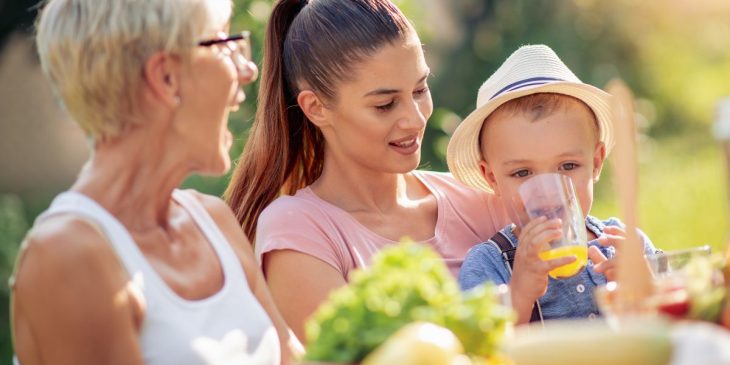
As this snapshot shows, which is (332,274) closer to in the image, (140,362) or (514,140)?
(514,140)

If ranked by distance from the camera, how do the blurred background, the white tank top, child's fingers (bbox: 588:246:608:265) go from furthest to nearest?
1. the blurred background
2. child's fingers (bbox: 588:246:608:265)
3. the white tank top

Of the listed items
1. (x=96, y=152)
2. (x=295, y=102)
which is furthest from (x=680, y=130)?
(x=96, y=152)

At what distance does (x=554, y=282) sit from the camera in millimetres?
3062

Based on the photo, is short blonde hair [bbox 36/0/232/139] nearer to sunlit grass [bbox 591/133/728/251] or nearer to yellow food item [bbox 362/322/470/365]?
yellow food item [bbox 362/322/470/365]

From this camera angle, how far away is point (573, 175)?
9.89ft

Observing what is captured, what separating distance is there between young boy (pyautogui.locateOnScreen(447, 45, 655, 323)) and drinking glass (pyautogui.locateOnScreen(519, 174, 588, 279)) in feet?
0.23

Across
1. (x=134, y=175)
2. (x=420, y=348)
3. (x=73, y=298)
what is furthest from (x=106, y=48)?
(x=420, y=348)

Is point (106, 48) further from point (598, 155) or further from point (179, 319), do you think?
point (598, 155)

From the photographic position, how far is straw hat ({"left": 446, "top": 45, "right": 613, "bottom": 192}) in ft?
10.2

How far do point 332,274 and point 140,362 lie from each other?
1.00 metres

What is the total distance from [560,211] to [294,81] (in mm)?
1025

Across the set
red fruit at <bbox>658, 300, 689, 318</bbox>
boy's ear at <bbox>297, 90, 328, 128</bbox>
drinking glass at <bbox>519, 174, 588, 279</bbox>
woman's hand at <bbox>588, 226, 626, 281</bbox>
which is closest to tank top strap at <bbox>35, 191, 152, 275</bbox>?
red fruit at <bbox>658, 300, 689, 318</bbox>

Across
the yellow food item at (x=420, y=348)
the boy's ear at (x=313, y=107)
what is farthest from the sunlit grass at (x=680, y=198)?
the yellow food item at (x=420, y=348)

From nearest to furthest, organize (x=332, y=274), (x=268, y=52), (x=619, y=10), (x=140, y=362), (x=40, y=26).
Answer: (x=140, y=362), (x=40, y=26), (x=332, y=274), (x=268, y=52), (x=619, y=10)
